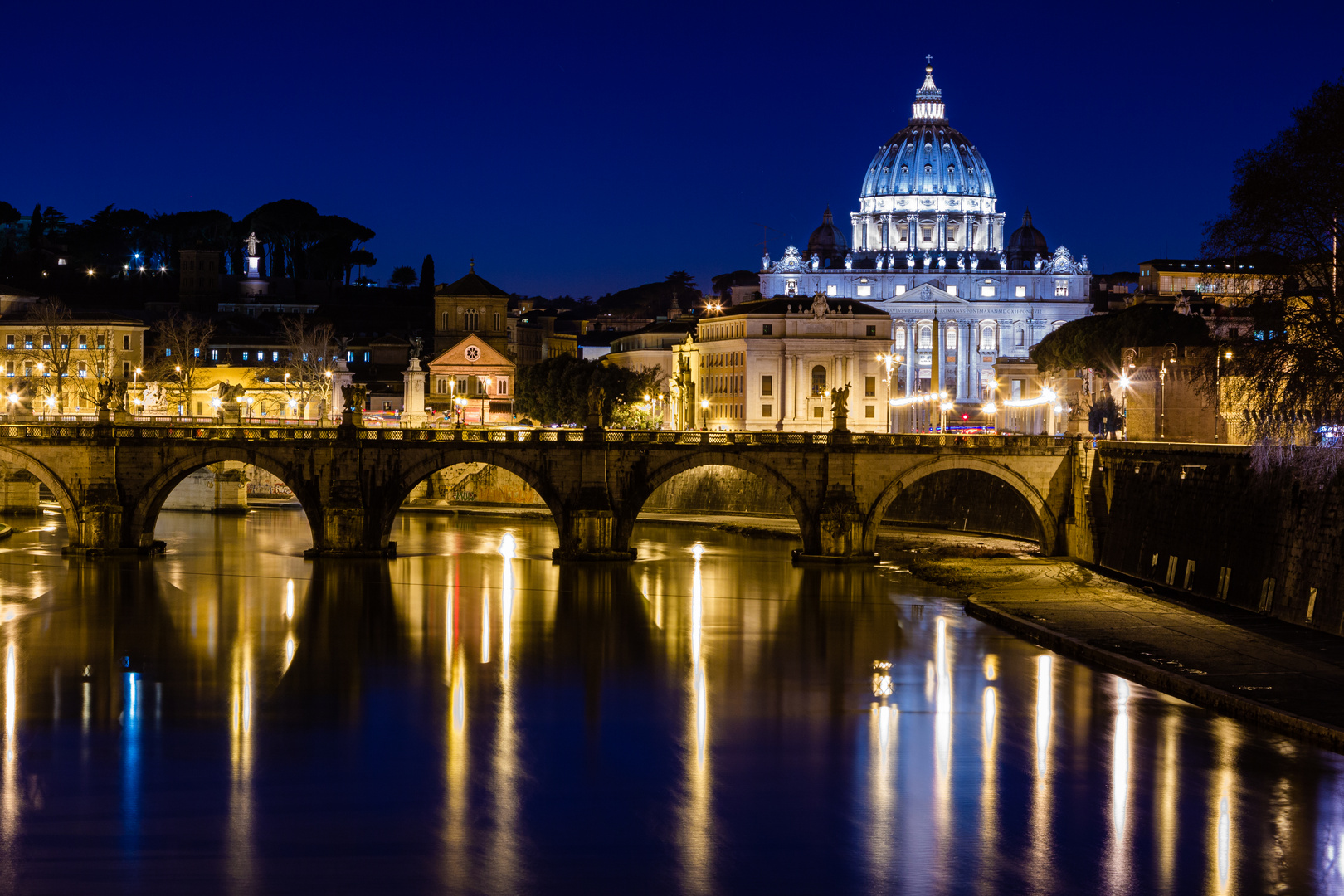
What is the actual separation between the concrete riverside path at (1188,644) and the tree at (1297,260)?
18.8 feet

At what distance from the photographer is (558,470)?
60125 millimetres

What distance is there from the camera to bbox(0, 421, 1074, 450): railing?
60.4m

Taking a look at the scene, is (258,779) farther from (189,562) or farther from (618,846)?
(189,562)

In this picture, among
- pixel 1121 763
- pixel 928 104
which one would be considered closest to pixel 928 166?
pixel 928 104

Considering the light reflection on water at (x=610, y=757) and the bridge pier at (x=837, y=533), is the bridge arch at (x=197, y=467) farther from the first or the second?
the bridge pier at (x=837, y=533)

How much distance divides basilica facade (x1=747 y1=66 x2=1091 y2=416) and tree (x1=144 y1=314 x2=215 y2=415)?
6457 centimetres

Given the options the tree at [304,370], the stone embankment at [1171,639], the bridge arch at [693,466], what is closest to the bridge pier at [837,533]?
the bridge arch at [693,466]

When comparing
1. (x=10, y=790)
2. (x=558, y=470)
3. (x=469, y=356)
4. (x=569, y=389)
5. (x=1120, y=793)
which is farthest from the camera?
(x=469, y=356)

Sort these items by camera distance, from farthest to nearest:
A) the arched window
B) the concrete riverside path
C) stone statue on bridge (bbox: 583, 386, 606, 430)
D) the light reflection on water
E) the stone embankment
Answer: the arched window → stone statue on bridge (bbox: 583, 386, 606, 430) → the stone embankment → the concrete riverside path → the light reflection on water

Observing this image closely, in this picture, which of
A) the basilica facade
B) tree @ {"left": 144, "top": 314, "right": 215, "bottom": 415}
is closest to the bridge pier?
tree @ {"left": 144, "top": 314, "right": 215, "bottom": 415}

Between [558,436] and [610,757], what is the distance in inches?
1156

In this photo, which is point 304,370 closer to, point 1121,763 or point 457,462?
point 457,462

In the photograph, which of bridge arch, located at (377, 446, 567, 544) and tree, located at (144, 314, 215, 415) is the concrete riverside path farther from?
tree, located at (144, 314, 215, 415)

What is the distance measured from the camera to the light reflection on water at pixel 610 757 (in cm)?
2588
